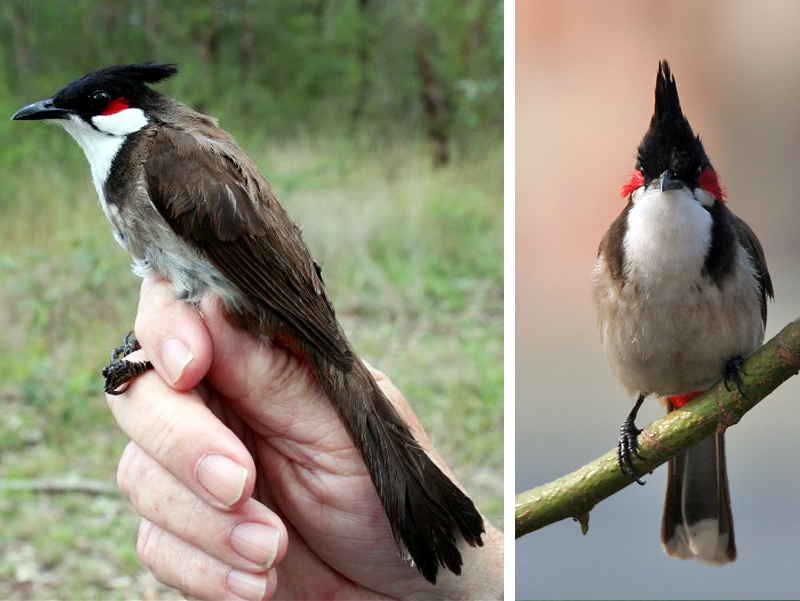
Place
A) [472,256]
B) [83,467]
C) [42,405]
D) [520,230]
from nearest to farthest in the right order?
1. [520,230]
2. [83,467]
3. [42,405]
4. [472,256]

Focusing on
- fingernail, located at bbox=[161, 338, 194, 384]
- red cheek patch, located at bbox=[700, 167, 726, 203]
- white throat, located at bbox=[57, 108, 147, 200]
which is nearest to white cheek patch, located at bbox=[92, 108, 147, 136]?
white throat, located at bbox=[57, 108, 147, 200]

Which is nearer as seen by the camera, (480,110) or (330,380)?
(330,380)

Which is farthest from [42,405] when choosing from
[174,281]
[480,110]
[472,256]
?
[480,110]

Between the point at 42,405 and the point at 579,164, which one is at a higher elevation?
the point at 579,164

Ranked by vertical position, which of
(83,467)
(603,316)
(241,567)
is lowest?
(83,467)

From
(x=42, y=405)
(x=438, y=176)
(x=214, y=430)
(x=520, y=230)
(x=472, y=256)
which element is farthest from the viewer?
(x=438, y=176)

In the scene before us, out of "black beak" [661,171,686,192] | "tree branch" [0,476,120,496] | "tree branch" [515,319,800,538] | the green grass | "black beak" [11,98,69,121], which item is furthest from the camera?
"tree branch" [0,476,120,496]

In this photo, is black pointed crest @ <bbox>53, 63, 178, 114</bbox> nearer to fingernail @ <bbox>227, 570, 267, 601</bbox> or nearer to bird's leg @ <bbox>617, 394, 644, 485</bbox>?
fingernail @ <bbox>227, 570, 267, 601</bbox>

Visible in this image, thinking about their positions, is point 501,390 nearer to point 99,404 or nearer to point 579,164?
point 99,404
